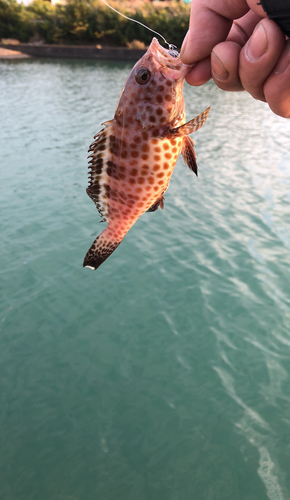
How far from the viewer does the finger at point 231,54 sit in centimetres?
227

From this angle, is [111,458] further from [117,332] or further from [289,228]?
[289,228]

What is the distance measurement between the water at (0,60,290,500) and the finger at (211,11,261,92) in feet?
15.4

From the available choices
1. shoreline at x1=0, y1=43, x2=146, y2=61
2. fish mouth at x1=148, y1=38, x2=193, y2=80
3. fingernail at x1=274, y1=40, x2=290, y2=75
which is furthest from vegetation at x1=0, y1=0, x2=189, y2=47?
fingernail at x1=274, y1=40, x2=290, y2=75

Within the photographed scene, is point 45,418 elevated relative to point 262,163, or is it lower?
lower

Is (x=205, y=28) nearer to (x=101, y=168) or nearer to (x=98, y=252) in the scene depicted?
(x=101, y=168)

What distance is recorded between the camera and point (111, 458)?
17.3 ft

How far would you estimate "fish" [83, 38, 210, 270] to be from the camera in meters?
2.36

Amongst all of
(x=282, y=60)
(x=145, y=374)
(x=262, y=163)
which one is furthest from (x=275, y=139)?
(x=282, y=60)

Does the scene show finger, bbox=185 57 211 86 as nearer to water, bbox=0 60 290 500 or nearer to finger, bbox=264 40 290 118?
finger, bbox=264 40 290 118

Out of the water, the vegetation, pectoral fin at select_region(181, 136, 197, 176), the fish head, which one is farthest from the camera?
the vegetation

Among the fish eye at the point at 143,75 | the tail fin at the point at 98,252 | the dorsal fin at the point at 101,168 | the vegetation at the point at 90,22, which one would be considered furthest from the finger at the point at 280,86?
the vegetation at the point at 90,22

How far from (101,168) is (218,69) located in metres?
0.90

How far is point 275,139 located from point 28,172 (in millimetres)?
10889

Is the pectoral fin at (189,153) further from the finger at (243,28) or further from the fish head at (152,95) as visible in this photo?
the finger at (243,28)
